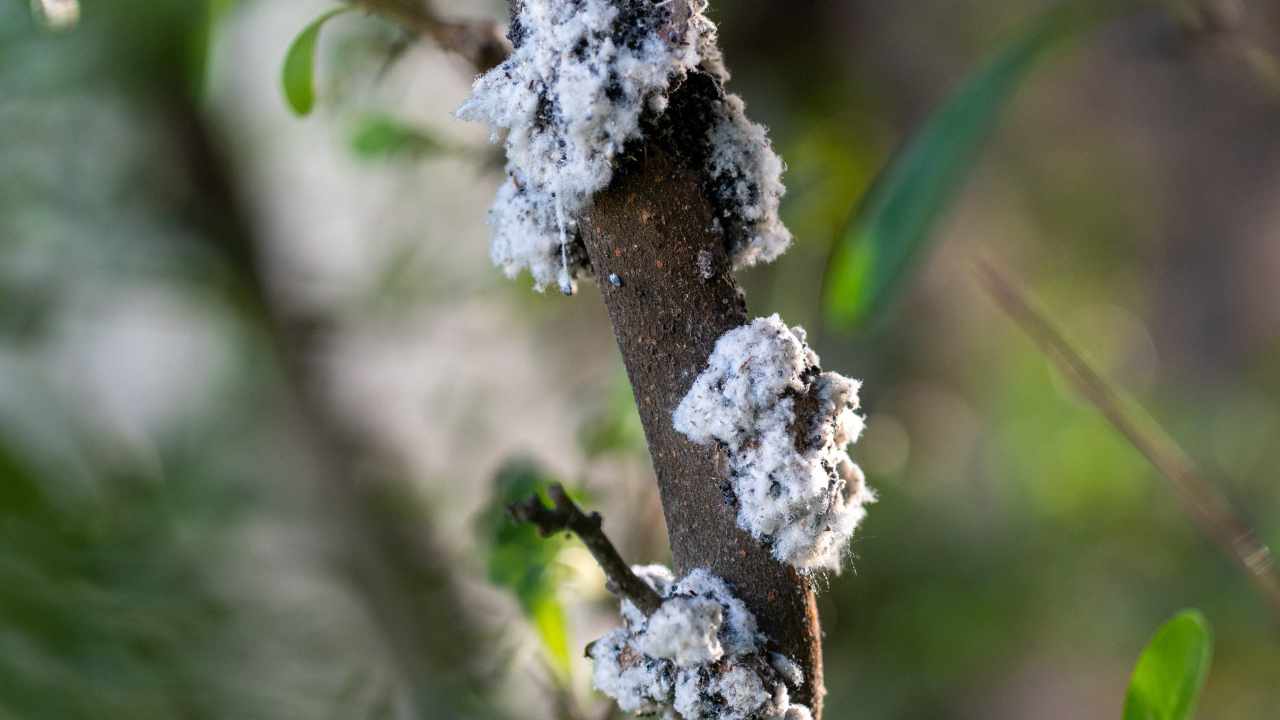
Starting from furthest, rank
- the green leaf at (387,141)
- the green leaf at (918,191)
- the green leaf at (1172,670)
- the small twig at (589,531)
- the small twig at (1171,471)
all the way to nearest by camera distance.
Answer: the green leaf at (387,141) → the green leaf at (918,191) → the small twig at (1171,471) → the green leaf at (1172,670) → the small twig at (589,531)

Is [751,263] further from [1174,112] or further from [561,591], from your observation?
[1174,112]

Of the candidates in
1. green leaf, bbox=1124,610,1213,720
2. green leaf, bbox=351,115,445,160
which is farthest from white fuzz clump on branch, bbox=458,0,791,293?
green leaf, bbox=351,115,445,160

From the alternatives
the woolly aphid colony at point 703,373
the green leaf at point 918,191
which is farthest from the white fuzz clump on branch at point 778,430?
the green leaf at point 918,191

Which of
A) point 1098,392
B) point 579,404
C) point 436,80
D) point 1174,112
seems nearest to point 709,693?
point 1098,392

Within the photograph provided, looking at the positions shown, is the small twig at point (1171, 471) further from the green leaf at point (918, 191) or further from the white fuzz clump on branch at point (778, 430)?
the white fuzz clump on branch at point (778, 430)

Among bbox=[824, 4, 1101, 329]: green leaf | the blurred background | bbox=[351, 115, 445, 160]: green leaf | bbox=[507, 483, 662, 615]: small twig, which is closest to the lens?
bbox=[507, 483, 662, 615]: small twig

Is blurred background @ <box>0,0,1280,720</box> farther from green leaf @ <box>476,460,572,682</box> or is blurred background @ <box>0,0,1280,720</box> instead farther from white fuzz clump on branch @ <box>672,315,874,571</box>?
white fuzz clump on branch @ <box>672,315,874,571</box>

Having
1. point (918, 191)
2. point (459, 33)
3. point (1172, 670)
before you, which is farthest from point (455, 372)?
point (1172, 670)
